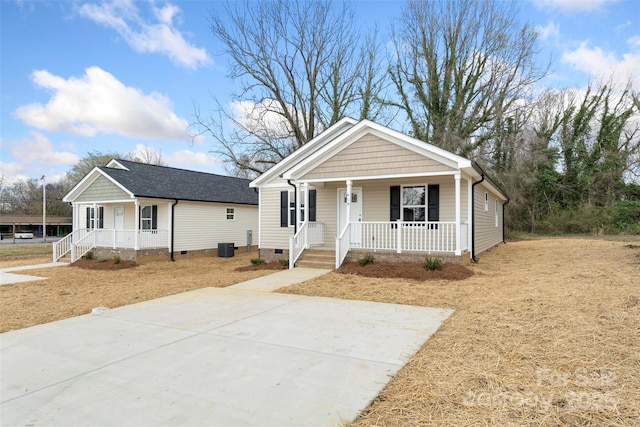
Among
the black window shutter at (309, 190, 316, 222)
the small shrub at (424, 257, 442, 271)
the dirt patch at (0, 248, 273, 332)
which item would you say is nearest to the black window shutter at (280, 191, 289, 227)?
the black window shutter at (309, 190, 316, 222)

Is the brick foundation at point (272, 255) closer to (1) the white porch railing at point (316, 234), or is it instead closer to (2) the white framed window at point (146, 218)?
(1) the white porch railing at point (316, 234)

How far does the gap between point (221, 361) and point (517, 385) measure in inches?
112

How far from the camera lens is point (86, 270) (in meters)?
14.1

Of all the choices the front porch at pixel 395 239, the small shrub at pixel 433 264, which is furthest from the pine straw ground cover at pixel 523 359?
the front porch at pixel 395 239

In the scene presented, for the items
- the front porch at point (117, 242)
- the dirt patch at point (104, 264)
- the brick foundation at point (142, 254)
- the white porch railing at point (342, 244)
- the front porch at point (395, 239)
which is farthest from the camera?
the front porch at point (117, 242)

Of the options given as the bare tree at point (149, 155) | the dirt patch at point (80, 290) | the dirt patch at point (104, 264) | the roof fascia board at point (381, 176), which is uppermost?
the bare tree at point (149, 155)

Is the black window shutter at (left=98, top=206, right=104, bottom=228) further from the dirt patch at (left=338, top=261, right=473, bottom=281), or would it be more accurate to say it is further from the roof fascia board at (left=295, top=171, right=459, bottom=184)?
the dirt patch at (left=338, top=261, right=473, bottom=281)

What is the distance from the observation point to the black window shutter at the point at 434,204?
1159 cm

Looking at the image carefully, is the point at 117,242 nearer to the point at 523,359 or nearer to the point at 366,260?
the point at 366,260

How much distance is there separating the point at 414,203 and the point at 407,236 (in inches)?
50.2

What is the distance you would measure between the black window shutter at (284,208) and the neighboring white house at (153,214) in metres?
5.11

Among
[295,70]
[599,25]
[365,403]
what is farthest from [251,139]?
[365,403]

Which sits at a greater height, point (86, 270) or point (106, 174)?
point (106, 174)

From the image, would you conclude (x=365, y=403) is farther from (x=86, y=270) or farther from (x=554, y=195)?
(x=554, y=195)
